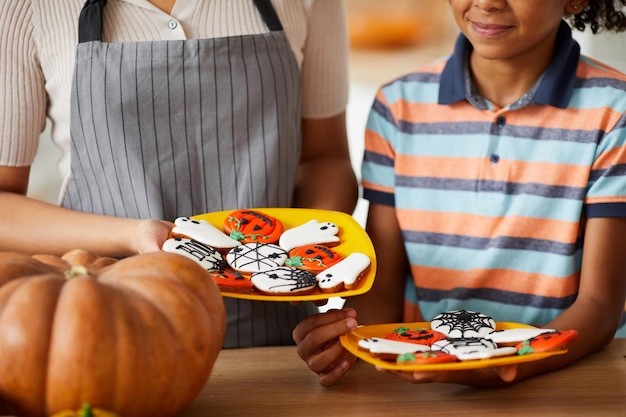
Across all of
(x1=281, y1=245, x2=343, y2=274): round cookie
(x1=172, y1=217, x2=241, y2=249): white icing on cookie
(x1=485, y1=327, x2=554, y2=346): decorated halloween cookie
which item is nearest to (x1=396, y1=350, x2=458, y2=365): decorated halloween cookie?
(x1=485, y1=327, x2=554, y2=346): decorated halloween cookie

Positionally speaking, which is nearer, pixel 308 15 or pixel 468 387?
pixel 468 387

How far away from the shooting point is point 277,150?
1.53 metres

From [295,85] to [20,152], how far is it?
54 centimetres

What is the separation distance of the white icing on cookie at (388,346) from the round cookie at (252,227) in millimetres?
289

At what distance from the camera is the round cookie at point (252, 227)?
4.24 feet

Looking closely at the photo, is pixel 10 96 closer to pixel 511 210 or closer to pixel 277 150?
pixel 277 150

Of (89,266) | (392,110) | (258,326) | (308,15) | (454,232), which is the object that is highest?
(308,15)

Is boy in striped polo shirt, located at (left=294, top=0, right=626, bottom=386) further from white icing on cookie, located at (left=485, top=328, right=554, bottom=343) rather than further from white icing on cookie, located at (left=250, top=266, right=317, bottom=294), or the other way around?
white icing on cookie, located at (left=250, top=266, right=317, bottom=294)

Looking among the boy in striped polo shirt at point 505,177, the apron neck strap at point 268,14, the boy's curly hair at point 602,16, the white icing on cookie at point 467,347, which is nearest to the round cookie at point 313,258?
the white icing on cookie at point 467,347

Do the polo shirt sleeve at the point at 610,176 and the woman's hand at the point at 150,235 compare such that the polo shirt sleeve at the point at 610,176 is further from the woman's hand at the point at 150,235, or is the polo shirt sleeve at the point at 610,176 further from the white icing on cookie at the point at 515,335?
the woman's hand at the point at 150,235

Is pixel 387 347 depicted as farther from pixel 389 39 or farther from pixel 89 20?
pixel 389 39

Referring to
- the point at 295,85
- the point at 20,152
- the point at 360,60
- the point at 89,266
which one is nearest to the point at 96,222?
the point at 20,152

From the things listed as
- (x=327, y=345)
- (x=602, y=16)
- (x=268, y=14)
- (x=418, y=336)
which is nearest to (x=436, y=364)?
(x=418, y=336)

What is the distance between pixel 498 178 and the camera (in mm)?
1604
